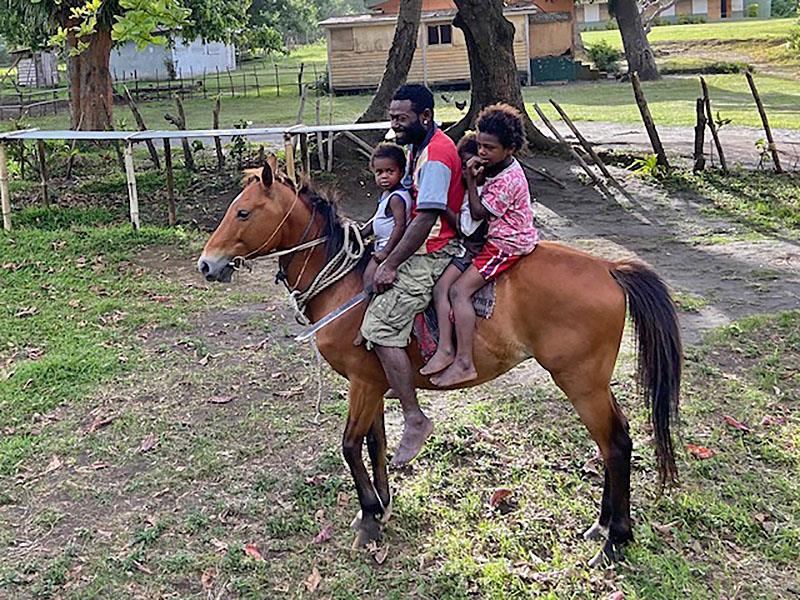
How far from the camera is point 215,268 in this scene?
164 inches

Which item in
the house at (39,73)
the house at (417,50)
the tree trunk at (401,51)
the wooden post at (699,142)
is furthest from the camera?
the house at (39,73)

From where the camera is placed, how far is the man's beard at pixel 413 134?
156 inches

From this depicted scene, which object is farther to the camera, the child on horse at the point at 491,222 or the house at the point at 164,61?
the house at the point at 164,61

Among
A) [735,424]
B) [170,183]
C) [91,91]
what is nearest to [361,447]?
[735,424]

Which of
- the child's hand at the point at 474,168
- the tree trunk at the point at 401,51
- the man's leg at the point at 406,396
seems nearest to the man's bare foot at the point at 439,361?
the man's leg at the point at 406,396

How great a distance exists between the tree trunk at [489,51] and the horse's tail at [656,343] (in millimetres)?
10573

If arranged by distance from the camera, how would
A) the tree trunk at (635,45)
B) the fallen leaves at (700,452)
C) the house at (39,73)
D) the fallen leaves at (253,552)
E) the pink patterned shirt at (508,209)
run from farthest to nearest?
the house at (39,73), the tree trunk at (635,45), the fallen leaves at (700,452), the fallen leaves at (253,552), the pink patterned shirt at (508,209)

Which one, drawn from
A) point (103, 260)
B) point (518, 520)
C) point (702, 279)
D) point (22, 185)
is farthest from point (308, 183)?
point (22, 185)

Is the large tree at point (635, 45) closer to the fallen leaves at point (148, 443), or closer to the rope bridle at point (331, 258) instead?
the fallen leaves at point (148, 443)

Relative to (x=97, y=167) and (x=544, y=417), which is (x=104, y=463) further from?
(x=97, y=167)

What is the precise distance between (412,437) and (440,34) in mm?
33021

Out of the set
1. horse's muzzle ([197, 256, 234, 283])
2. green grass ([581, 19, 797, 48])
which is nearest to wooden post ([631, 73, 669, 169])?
horse's muzzle ([197, 256, 234, 283])

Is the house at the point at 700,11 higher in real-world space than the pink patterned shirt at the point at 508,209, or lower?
higher

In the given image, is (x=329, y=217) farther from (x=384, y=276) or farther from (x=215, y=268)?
(x=215, y=268)
